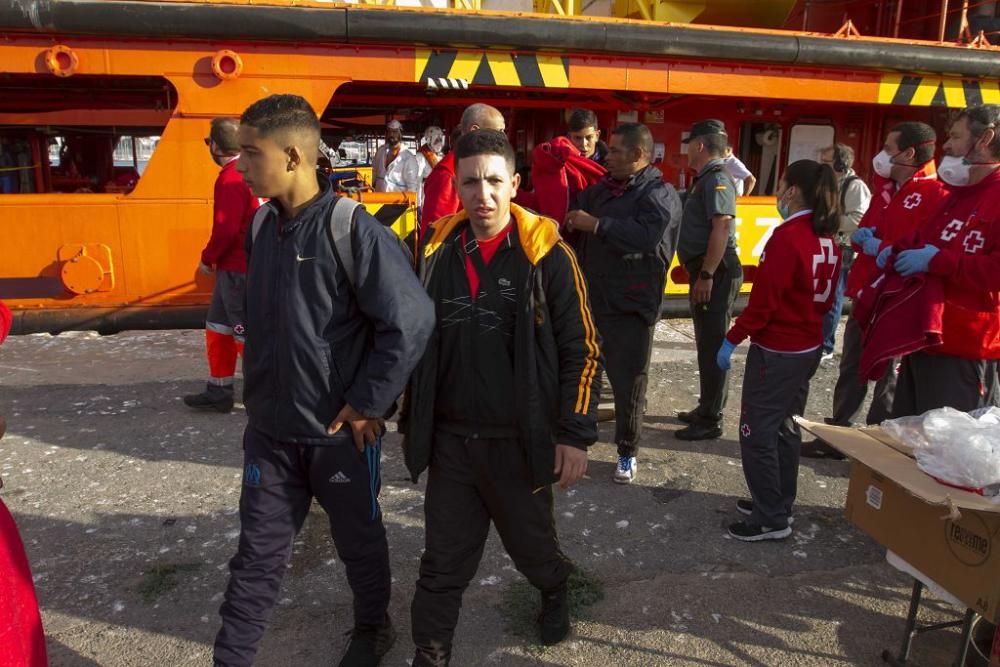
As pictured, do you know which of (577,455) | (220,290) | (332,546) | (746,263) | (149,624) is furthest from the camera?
(746,263)

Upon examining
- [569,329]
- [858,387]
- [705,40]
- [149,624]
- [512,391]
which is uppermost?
[705,40]

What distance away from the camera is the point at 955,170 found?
9.89 ft

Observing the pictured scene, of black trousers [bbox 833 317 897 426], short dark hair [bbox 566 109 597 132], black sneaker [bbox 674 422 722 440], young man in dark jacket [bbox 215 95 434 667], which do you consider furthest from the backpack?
black trousers [bbox 833 317 897 426]

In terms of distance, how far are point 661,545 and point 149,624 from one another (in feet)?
6.89

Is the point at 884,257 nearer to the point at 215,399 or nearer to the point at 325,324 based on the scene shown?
the point at 325,324

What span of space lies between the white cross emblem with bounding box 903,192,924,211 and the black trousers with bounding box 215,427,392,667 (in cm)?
335

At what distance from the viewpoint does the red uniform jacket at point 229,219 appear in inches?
178

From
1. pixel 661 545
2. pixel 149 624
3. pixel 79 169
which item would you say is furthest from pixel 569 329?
pixel 79 169

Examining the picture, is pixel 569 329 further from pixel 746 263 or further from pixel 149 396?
pixel 746 263

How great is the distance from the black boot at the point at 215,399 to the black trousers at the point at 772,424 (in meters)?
3.20

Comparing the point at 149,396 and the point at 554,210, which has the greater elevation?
the point at 554,210

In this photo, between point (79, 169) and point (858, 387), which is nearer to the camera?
point (858, 387)

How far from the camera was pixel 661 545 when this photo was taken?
337cm

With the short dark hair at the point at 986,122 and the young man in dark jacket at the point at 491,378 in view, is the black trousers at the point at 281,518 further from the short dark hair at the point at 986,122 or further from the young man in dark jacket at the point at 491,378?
the short dark hair at the point at 986,122
